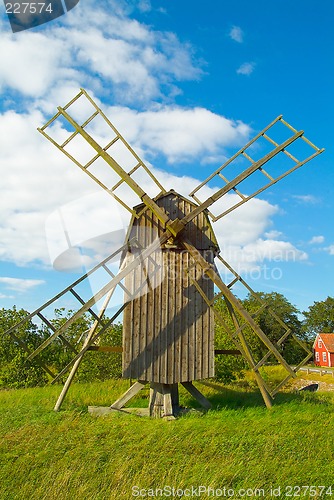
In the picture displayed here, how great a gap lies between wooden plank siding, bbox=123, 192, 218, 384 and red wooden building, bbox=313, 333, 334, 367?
3856 centimetres

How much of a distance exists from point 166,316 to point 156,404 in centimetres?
221

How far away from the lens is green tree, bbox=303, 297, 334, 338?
55.7 m

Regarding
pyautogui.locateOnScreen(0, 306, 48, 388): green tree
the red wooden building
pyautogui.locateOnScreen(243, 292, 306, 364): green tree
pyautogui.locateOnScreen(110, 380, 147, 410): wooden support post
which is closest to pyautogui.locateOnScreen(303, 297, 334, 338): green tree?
pyautogui.locateOnScreen(243, 292, 306, 364): green tree

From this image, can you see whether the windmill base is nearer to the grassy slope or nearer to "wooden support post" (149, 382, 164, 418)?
"wooden support post" (149, 382, 164, 418)

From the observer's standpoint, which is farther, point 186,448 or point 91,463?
point 186,448

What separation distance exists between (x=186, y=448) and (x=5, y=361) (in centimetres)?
1186

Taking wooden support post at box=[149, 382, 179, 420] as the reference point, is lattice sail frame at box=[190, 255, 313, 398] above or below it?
above

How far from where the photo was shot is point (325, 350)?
44750 millimetres

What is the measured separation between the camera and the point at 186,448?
763 centimetres

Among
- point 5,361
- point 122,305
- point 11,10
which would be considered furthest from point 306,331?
point 11,10

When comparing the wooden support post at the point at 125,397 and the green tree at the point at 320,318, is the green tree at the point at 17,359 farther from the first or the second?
the green tree at the point at 320,318

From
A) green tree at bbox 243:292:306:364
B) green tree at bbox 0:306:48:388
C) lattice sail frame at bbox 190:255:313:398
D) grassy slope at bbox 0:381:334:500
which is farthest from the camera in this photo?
green tree at bbox 243:292:306:364

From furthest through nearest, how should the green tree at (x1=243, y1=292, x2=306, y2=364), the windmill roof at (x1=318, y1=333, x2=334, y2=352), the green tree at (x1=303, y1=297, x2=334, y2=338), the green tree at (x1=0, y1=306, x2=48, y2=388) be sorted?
the green tree at (x1=303, y1=297, x2=334, y2=338), the windmill roof at (x1=318, y1=333, x2=334, y2=352), the green tree at (x1=243, y1=292, x2=306, y2=364), the green tree at (x1=0, y1=306, x2=48, y2=388)

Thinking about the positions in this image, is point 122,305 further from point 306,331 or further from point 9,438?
point 306,331
